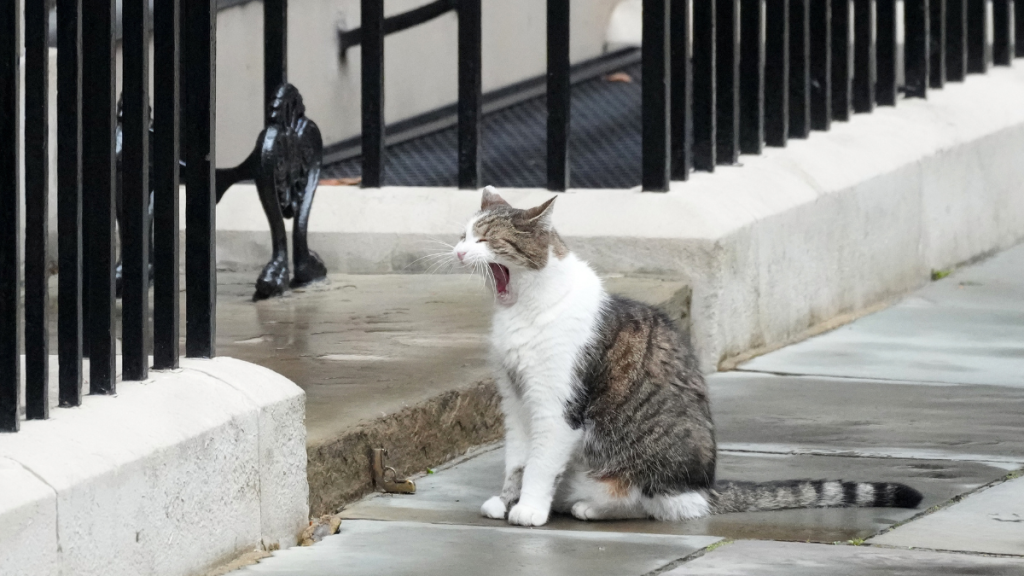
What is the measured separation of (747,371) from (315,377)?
2.35 m

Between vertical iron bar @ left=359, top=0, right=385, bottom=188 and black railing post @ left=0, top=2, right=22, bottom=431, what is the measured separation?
405cm

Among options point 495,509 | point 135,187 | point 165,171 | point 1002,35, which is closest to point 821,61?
point 1002,35

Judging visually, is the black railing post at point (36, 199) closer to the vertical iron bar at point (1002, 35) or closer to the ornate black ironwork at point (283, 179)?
the ornate black ironwork at point (283, 179)

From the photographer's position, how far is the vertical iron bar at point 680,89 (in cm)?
722

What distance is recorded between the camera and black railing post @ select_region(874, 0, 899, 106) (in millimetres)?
9258

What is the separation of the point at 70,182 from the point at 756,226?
4.12 metres

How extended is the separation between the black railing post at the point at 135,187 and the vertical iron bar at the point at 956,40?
284 inches

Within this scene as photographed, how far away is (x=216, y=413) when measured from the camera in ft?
12.9

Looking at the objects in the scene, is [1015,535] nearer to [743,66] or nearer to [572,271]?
[572,271]

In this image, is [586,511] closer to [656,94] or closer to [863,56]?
[656,94]

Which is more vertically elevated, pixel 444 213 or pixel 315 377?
pixel 444 213

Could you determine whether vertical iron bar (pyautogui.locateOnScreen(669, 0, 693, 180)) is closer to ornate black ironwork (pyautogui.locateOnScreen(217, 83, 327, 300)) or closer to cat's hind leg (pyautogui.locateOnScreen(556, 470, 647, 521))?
ornate black ironwork (pyautogui.locateOnScreen(217, 83, 327, 300))

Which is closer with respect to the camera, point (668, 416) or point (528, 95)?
point (668, 416)

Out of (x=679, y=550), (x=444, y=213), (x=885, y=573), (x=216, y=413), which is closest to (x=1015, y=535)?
(x=885, y=573)
